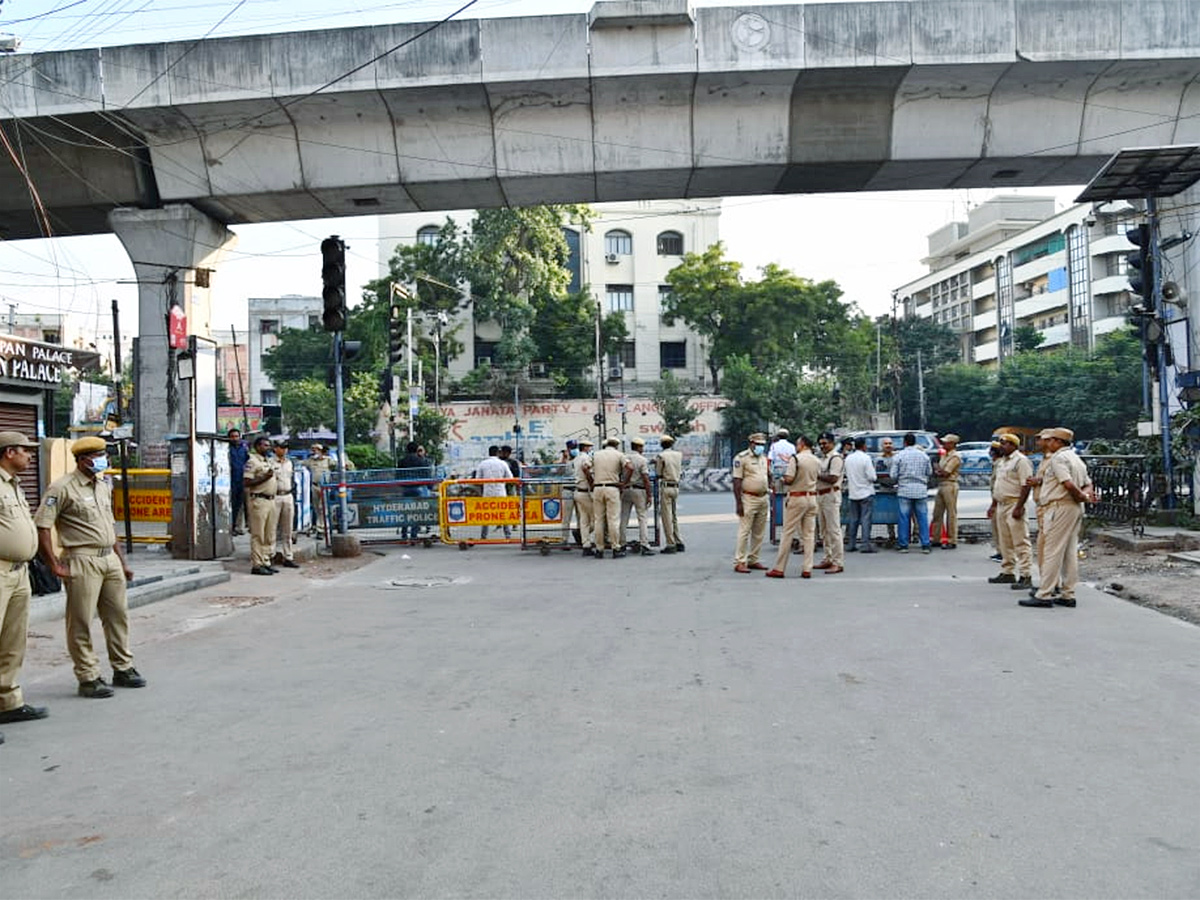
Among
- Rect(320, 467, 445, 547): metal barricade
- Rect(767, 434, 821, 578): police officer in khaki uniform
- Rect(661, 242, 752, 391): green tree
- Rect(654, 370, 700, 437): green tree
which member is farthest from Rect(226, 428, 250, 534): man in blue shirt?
Rect(661, 242, 752, 391): green tree

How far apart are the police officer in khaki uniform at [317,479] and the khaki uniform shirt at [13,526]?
1067 cm

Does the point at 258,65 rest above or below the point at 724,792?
above

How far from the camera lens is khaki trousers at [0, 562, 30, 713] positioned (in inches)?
226

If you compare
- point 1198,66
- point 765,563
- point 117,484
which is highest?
point 1198,66

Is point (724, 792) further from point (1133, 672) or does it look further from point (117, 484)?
point (117, 484)

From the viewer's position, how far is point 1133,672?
6.60 meters

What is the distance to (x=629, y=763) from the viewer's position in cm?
473

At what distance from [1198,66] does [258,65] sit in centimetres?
1453

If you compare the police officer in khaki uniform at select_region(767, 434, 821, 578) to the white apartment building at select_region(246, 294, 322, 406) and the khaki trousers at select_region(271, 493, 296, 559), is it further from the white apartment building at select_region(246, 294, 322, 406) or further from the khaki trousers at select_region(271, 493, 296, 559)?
the white apartment building at select_region(246, 294, 322, 406)

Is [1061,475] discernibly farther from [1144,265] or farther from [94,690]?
[94,690]

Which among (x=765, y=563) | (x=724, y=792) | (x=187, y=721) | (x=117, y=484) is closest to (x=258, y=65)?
(x=117, y=484)

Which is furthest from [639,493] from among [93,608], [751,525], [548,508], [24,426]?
[93,608]

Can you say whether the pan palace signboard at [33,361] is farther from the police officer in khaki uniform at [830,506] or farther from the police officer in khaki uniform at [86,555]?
the police officer in khaki uniform at [830,506]

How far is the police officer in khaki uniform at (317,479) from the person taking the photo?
17375 mm
